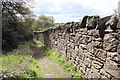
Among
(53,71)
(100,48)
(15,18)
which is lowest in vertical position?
(53,71)

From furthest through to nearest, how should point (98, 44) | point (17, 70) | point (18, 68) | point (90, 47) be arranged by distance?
point (18, 68)
point (17, 70)
point (90, 47)
point (98, 44)

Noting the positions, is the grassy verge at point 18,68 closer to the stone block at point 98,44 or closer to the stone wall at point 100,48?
the stone wall at point 100,48

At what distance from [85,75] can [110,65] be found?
1.53 metres

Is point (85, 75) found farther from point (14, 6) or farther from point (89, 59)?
point (14, 6)

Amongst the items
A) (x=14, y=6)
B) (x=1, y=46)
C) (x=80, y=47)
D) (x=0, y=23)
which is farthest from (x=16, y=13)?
(x=80, y=47)

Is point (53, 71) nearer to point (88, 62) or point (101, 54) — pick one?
point (88, 62)

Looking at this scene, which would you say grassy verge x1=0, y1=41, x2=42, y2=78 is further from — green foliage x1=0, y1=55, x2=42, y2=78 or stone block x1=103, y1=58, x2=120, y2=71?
stone block x1=103, y1=58, x2=120, y2=71

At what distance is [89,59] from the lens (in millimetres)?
3389

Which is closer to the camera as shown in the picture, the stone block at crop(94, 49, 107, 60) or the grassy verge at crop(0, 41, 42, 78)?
the stone block at crop(94, 49, 107, 60)

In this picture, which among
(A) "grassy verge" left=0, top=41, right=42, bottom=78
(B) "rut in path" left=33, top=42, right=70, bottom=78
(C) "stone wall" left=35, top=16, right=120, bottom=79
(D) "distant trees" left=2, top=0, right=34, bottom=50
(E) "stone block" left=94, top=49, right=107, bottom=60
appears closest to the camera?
(C) "stone wall" left=35, top=16, right=120, bottom=79

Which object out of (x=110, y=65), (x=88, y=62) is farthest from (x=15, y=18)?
(x=110, y=65)

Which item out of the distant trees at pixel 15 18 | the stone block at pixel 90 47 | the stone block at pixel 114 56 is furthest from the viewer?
the distant trees at pixel 15 18

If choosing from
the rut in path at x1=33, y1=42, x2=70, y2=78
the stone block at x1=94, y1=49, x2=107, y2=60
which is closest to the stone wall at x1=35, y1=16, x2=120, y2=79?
the stone block at x1=94, y1=49, x2=107, y2=60

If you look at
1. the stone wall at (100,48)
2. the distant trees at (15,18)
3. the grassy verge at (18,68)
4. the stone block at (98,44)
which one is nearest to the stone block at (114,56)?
the stone wall at (100,48)
